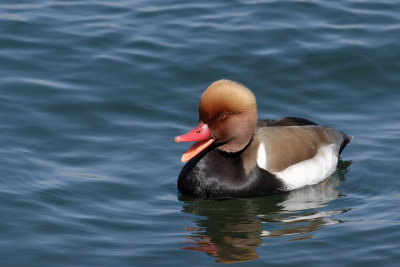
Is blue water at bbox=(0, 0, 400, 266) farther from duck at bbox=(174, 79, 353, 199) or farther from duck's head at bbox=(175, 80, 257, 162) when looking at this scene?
duck's head at bbox=(175, 80, 257, 162)

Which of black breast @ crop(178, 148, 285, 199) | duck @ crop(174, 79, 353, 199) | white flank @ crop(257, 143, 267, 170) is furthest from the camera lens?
white flank @ crop(257, 143, 267, 170)

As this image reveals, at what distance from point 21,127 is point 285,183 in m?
3.40

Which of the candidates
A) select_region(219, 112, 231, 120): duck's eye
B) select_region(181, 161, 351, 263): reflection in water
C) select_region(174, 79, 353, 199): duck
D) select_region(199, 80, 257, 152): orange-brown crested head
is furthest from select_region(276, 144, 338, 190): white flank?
select_region(219, 112, 231, 120): duck's eye

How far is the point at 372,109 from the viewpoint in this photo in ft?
37.0

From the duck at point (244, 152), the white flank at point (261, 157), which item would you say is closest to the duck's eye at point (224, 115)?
Answer: the duck at point (244, 152)

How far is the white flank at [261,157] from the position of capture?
30.6 feet

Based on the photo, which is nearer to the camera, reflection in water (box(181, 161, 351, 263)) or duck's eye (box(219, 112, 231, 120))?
reflection in water (box(181, 161, 351, 263))

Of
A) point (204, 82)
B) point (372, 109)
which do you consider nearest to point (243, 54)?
point (204, 82)

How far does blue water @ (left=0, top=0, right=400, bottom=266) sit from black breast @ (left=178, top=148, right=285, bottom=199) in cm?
15

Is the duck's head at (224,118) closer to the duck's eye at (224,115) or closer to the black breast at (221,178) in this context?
the duck's eye at (224,115)

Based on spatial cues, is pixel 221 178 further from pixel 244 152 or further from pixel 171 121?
pixel 171 121

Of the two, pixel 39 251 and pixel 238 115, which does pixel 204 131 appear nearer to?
pixel 238 115

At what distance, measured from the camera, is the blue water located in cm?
795

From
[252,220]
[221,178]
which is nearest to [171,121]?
[221,178]
